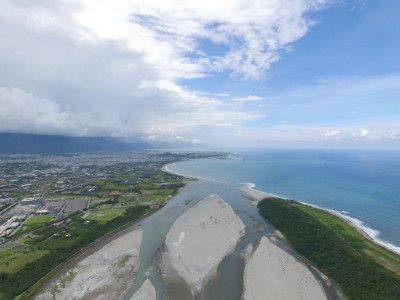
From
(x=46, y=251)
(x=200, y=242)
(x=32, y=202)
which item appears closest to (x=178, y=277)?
(x=200, y=242)

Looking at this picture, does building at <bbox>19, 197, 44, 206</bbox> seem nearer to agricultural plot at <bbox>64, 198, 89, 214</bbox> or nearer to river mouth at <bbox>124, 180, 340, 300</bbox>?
agricultural plot at <bbox>64, 198, 89, 214</bbox>

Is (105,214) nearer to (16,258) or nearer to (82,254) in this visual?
(82,254)

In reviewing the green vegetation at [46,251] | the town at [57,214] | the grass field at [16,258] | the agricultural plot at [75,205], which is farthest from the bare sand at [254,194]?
the grass field at [16,258]

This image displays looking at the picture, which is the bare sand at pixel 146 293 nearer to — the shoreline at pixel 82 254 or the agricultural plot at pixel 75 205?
the shoreline at pixel 82 254

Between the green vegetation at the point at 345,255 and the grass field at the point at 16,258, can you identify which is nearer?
the green vegetation at the point at 345,255

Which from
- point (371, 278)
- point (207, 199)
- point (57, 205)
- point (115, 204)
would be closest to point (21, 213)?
point (57, 205)

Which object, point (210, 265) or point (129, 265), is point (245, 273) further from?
point (129, 265)
